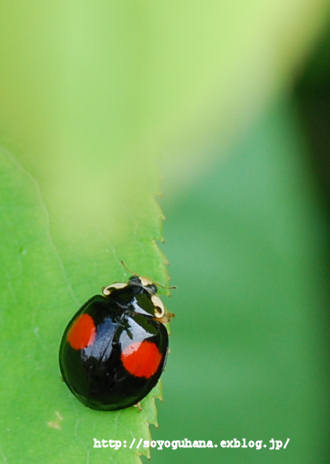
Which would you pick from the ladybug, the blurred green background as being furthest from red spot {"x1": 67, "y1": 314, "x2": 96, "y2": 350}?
the blurred green background

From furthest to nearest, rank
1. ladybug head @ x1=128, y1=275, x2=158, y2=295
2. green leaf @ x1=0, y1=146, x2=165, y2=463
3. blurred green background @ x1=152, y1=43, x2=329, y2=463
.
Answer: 1. blurred green background @ x1=152, y1=43, x2=329, y2=463
2. ladybug head @ x1=128, y1=275, x2=158, y2=295
3. green leaf @ x1=0, y1=146, x2=165, y2=463

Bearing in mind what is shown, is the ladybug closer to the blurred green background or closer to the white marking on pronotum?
the white marking on pronotum

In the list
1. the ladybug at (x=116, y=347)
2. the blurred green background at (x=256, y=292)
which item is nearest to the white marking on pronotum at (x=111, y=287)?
the ladybug at (x=116, y=347)

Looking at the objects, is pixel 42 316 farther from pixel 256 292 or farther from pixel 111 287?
pixel 256 292

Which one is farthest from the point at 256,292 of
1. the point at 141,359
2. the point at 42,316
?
the point at 42,316

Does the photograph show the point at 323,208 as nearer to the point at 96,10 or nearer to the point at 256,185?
the point at 256,185

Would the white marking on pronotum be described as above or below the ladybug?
above

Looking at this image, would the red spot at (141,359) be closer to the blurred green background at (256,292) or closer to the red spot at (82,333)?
the red spot at (82,333)

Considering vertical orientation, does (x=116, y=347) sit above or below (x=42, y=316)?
below
